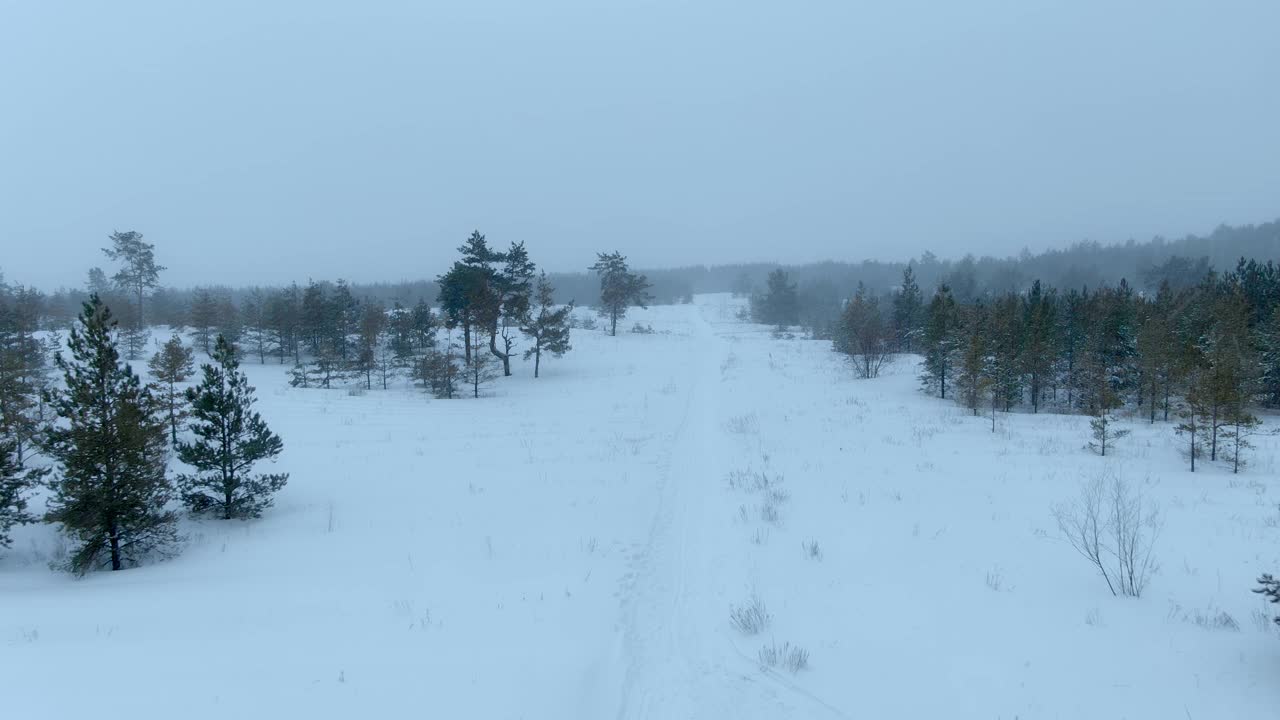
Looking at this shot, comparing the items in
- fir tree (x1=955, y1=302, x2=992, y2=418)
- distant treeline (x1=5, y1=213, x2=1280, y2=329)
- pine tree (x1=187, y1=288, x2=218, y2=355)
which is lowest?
fir tree (x1=955, y1=302, x2=992, y2=418)

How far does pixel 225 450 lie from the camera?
11.9 m

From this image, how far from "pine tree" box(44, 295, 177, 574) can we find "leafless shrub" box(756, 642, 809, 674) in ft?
35.9

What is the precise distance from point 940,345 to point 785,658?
30.9 meters

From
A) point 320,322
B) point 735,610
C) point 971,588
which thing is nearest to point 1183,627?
point 971,588

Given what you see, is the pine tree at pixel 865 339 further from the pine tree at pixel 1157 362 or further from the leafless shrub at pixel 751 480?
the leafless shrub at pixel 751 480

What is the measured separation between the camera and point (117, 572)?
9797 mm

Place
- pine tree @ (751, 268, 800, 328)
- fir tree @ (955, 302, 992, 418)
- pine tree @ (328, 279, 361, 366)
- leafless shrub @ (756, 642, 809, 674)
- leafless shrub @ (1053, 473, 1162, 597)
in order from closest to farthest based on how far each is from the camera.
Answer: leafless shrub @ (756, 642, 809, 674), leafless shrub @ (1053, 473, 1162, 597), fir tree @ (955, 302, 992, 418), pine tree @ (328, 279, 361, 366), pine tree @ (751, 268, 800, 328)

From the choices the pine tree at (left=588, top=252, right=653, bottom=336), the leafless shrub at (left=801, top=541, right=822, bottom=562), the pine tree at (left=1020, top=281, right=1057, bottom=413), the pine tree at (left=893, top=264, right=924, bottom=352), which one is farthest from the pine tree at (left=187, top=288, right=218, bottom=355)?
the pine tree at (left=893, top=264, right=924, bottom=352)

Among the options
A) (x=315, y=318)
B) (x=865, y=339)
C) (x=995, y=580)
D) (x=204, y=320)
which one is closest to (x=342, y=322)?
(x=315, y=318)

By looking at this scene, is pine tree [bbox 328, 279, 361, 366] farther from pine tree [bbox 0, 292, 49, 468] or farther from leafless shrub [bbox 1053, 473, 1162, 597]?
leafless shrub [bbox 1053, 473, 1162, 597]

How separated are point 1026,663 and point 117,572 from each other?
13728mm

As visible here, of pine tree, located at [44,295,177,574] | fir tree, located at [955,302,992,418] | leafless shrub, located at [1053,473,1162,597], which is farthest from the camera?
fir tree, located at [955,302,992,418]

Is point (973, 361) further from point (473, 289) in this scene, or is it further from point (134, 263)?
point (134, 263)

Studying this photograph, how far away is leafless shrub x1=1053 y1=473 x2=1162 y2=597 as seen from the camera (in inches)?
303
